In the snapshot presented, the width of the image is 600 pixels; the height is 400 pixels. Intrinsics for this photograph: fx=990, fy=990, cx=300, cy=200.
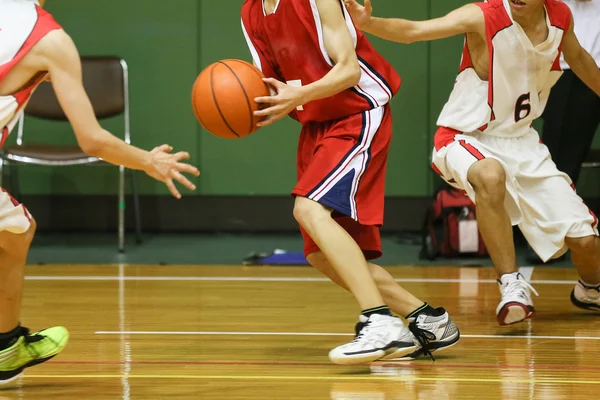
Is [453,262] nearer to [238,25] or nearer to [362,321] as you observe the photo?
[238,25]

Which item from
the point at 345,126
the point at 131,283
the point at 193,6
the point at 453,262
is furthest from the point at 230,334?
the point at 193,6

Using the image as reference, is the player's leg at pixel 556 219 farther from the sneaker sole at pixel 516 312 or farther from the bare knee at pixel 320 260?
the bare knee at pixel 320 260

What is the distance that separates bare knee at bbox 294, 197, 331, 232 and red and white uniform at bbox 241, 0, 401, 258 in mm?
27

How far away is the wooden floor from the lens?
3.24 m

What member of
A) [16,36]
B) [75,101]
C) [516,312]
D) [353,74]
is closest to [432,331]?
[516,312]

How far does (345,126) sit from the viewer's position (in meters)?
3.67

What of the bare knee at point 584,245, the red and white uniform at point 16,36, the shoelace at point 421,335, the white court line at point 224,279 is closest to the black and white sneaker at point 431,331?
the shoelace at point 421,335

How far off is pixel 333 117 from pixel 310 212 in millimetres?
425

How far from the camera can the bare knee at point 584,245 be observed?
4449mm

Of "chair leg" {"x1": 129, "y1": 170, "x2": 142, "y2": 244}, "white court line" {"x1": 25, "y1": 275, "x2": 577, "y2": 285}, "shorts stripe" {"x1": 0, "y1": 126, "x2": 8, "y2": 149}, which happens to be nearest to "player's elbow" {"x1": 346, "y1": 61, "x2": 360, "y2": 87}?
"shorts stripe" {"x1": 0, "y1": 126, "x2": 8, "y2": 149}

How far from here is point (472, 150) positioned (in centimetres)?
445

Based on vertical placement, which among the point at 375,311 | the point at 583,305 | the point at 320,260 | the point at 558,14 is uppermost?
the point at 558,14

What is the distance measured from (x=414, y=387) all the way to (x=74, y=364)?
4.20 ft

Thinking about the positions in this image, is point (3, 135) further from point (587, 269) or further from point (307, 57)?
point (587, 269)
